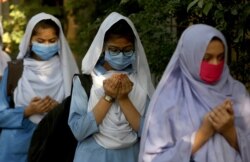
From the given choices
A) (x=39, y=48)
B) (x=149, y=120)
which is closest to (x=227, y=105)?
(x=149, y=120)

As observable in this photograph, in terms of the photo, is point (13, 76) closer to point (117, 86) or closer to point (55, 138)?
point (55, 138)

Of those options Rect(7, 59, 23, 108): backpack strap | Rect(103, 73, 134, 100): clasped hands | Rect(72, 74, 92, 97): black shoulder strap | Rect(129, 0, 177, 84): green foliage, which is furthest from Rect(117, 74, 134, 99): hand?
Rect(129, 0, 177, 84): green foliage

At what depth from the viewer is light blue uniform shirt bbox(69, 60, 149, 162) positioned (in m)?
3.59

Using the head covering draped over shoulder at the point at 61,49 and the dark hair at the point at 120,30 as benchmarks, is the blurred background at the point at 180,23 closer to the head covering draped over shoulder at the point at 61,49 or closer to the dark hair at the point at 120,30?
the dark hair at the point at 120,30

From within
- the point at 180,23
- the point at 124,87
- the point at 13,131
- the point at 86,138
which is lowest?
the point at 13,131

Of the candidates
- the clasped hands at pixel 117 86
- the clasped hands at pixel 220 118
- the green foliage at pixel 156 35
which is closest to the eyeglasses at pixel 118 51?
the clasped hands at pixel 117 86

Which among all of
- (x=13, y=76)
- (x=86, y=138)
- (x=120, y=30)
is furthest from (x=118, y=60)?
(x=13, y=76)

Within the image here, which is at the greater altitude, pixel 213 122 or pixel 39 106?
pixel 213 122

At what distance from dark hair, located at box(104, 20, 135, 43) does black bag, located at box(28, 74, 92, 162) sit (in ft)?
1.56

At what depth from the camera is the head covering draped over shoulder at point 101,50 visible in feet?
12.3

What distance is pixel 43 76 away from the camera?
450cm

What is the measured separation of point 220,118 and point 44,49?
1.63 m

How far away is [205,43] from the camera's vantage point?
3221mm

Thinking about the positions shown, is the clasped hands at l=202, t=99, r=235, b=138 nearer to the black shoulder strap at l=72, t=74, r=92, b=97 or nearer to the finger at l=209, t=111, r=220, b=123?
the finger at l=209, t=111, r=220, b=123
